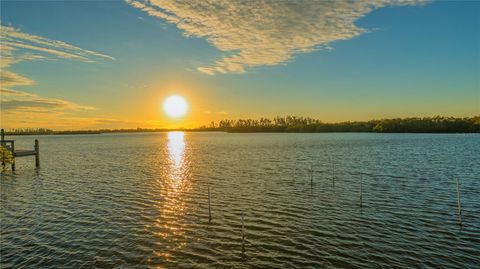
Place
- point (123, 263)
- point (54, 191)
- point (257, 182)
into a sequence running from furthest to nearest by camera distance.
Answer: point (257, 182) < point (54, 191) < point (123, 263)

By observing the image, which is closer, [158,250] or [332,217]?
[158,250]

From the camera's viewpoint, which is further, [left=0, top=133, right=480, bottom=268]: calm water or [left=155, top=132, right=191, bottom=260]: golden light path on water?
[left=155, top=132, right=191, bottom=260]: golden light path on water

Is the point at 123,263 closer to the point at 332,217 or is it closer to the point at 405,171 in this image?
the point at 332,217

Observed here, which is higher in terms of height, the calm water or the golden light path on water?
the calm water

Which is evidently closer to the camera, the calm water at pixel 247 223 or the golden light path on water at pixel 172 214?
the calm water at pixel 247 223

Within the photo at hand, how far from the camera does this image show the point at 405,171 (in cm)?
4222

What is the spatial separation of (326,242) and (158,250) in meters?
9.45

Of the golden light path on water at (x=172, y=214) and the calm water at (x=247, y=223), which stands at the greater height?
the calm water at (x=247, y=223)

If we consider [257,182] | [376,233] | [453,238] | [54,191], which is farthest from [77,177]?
[453,238]

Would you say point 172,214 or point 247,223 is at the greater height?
point 247,223

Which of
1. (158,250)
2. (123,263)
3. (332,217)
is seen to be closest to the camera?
(123,263)

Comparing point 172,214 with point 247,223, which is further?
point 172,214

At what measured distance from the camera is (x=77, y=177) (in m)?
43.7

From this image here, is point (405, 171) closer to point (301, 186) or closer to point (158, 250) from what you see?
point (301, 186)
